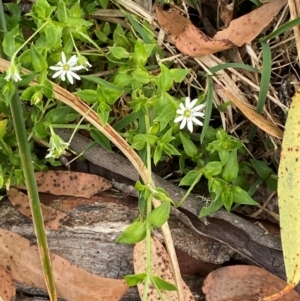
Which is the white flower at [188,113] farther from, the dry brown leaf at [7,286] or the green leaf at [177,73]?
the dry brown leaf at [7,286]

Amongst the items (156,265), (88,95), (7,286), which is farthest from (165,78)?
(7,286)

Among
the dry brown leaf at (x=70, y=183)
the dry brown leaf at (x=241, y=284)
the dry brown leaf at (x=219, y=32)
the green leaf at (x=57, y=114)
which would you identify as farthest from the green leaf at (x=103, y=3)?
the dry brown leaf at (x=241, y=284)

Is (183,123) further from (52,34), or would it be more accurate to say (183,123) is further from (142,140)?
(52,34)

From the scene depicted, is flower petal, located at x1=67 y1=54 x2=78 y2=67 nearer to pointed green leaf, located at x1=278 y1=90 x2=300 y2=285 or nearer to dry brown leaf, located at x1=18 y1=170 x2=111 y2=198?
dry brown leaf, located at x1=18 y1=170 x2=111 y2=198

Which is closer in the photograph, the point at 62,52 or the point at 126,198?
the point at 62,52

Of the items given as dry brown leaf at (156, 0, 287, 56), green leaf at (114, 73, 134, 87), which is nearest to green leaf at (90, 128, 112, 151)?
green leaf at (114, 73, 134, 87)

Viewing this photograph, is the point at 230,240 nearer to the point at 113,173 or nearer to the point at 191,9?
the point at 113,173

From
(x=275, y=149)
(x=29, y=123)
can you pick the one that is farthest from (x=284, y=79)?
(x=29, y=123)
